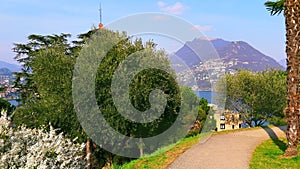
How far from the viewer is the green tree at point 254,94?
2903 centimetres

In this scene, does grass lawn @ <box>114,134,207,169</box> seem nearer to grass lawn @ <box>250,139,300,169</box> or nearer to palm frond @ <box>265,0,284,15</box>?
grass lawn @ <box>250,139,300,169</box>

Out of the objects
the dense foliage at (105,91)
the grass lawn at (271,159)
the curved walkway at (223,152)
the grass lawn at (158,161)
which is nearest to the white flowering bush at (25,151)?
the grass lawn at (158,161)

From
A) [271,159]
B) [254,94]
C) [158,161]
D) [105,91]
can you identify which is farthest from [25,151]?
[254,94]

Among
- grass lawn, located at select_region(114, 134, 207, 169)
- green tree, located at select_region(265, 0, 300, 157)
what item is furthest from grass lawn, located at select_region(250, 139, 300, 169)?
grass lawn, located at select_region(114, 134, 207, 169)

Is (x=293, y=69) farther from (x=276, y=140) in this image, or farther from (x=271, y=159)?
(x=276, y=140)

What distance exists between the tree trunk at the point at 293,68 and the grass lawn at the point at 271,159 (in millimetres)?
533

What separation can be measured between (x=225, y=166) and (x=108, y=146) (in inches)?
383

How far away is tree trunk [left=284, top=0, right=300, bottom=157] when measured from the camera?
9922mm

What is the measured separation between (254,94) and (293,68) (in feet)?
69.0

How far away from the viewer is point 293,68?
396 inches

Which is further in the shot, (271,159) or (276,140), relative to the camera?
(276,140)

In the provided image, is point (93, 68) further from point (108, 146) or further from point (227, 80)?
point (227, 80)

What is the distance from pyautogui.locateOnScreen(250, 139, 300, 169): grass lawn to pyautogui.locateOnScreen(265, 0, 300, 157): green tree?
529 millimetres

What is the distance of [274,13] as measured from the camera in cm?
1531
